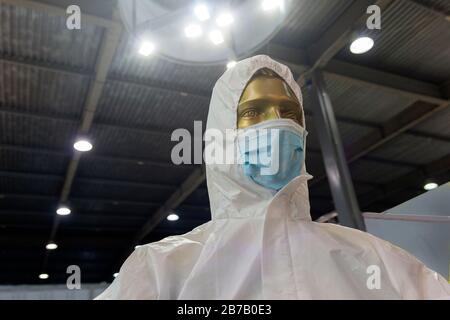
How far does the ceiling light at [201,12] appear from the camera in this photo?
2.13m

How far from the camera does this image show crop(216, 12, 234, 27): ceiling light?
2.22m

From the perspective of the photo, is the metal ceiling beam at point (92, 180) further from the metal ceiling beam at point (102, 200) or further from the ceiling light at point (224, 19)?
the ceiling light at point (224, 19)

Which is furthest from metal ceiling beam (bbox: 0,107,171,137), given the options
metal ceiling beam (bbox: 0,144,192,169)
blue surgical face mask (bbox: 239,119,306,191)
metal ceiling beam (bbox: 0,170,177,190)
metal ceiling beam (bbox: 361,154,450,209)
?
metal ceiling beam (bbox: 361,154,450,209)

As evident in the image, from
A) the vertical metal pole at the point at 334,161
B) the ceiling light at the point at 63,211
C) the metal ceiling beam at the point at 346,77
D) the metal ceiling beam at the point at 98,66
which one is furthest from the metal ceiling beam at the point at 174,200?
the vertical metal pole at the point at 334,161

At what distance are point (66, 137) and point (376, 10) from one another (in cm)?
410

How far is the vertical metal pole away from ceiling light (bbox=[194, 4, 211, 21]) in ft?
7.15

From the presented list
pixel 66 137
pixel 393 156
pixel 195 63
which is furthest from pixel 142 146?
pixel 393 156

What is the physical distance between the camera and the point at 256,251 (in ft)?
3.51

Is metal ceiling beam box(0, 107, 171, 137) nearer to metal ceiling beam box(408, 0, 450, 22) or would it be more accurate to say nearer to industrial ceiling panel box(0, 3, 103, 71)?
industrial ceiling panel box(0, 3, 103, 71)

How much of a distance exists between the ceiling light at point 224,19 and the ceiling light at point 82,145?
353 centimetres

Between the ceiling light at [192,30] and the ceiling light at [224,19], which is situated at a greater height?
the ceiling light at [224,19]

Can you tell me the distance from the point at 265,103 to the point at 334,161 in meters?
2.62

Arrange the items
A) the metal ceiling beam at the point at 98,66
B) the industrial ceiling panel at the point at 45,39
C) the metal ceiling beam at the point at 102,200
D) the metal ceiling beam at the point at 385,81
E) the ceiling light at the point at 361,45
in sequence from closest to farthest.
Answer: the metal ceiling beam at the point at 98,66
the industrial ceiling panel at the point at 45,39
the ceiling light at the point at 361,45
the metal ceiling beam at the point at 385,81
the metal ceiling beam at the point at 102,200
